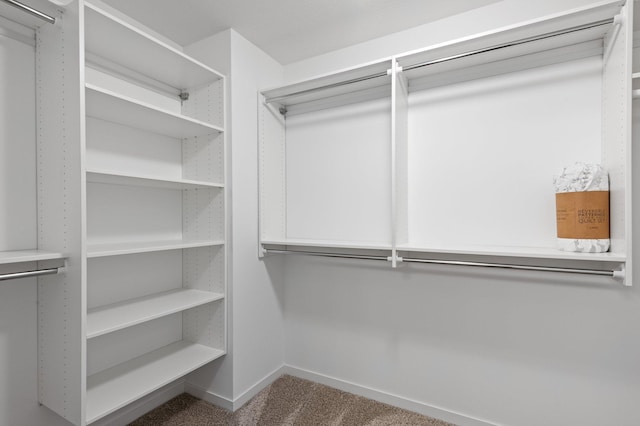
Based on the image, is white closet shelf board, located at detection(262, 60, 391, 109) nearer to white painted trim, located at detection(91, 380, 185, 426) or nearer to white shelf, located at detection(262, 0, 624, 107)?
white shelf, located at detection(262, 0, 624, 107)

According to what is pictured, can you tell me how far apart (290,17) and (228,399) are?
248 centimetres

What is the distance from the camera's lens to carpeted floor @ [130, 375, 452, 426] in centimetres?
192

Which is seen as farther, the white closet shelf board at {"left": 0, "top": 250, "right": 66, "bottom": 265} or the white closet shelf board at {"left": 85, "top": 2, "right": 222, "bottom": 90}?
the white closet shelf board at {"left": 85, "top": 2, "right": 222, "bottom": 90}

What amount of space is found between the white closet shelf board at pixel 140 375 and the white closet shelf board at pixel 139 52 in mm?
1765

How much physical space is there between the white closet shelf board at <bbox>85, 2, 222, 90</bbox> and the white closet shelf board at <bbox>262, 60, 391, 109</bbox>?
19.1 inches

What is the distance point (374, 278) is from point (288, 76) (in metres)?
1.74

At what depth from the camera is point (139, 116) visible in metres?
1.72

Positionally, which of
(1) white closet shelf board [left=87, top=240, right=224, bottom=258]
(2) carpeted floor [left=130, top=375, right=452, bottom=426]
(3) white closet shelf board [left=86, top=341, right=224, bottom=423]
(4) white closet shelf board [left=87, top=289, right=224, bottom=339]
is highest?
(1) white closet shelf board [left=87, top=240, right=224, bottom=258]

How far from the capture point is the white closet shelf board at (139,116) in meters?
1.45

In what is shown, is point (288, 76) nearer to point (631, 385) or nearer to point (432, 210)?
point (432, 210)

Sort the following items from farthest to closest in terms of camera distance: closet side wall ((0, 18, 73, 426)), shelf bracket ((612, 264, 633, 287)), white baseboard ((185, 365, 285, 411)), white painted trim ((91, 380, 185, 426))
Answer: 1. white baseboard ((185, 365, 285, 411))
2. white painted trim ((91, 380, 185, 426))
3. closet side wall ((0, 18, 73, 426))
4. shelf bracket ((612, 264, 633, 287))

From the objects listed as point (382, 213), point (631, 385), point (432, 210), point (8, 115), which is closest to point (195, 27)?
point (8, 115)

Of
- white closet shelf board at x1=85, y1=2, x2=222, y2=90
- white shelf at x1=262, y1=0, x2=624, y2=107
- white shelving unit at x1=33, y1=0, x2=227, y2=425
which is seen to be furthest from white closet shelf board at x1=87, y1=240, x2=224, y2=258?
white shelf at x1=262, y1=0, x2=624, y2=107

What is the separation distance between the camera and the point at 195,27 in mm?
2027
